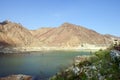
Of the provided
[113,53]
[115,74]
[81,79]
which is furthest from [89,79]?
[113,53]

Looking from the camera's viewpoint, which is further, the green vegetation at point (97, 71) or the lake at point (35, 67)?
the lake at point (35, 67)

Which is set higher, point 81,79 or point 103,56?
point 103,56

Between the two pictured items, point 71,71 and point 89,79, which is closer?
point 89,79

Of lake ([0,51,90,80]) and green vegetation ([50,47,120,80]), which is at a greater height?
green vegetation ([50,47,120,80])

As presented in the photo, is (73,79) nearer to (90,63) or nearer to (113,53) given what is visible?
(90,63)

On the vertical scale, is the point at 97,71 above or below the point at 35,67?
above

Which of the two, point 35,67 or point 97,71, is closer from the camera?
point 97,71

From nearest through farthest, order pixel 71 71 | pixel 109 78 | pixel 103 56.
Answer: pixel 109 78 < pixel 71 71 < pixel 103 56

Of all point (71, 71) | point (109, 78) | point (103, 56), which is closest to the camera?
point (109, 78)
